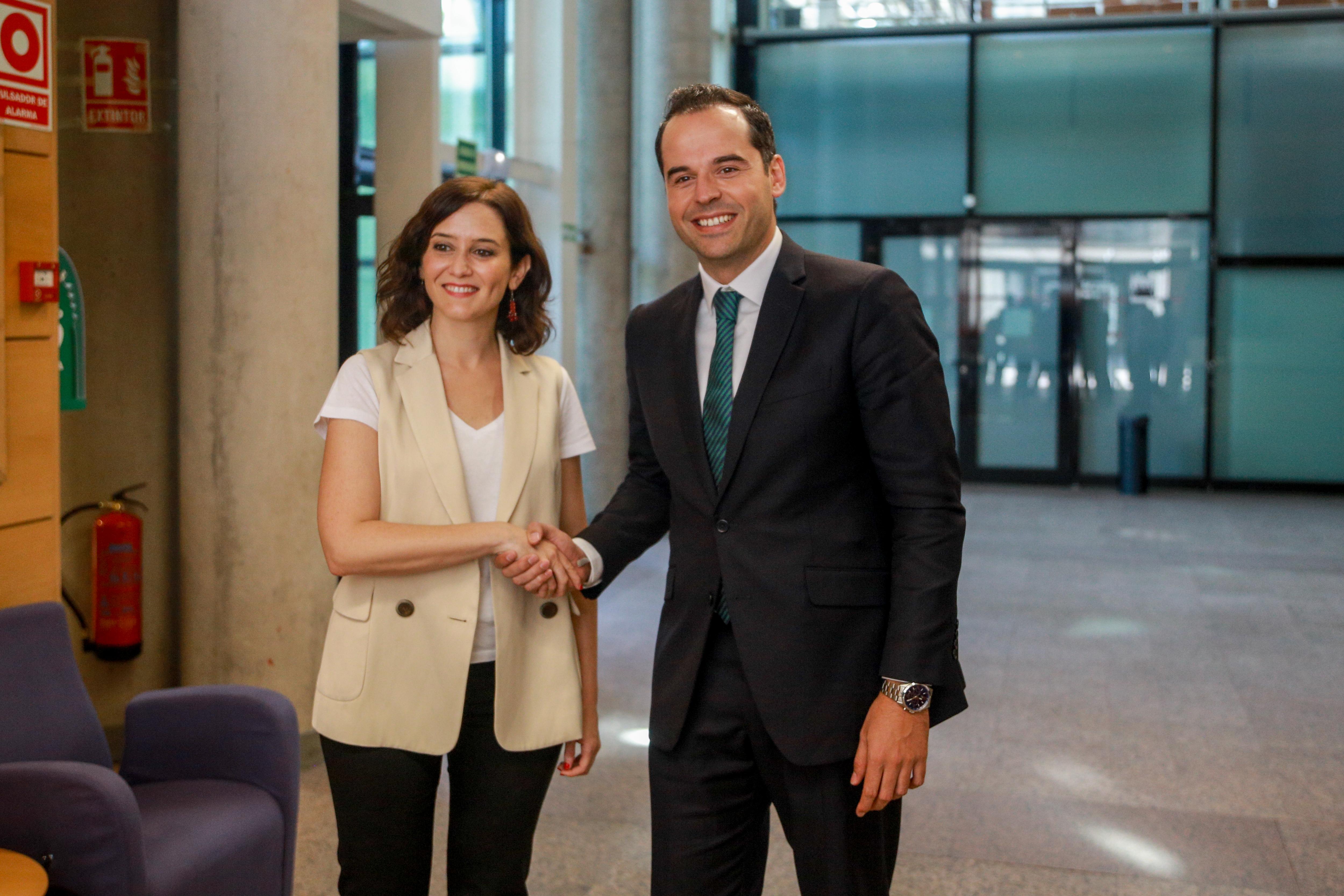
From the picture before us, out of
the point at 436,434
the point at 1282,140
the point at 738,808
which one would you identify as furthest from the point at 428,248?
A: the point at 1282,140

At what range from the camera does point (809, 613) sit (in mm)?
2053

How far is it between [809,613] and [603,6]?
8.56 meters

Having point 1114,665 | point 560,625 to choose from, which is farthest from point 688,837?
point 1114,665

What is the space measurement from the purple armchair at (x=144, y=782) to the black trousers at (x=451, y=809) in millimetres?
473

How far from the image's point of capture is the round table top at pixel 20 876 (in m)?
2.12

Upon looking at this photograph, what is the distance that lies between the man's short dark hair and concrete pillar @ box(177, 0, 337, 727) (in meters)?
2.61

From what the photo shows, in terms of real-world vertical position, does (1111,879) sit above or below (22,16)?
below

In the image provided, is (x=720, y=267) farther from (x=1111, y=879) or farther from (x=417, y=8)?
(x=417, y=8)

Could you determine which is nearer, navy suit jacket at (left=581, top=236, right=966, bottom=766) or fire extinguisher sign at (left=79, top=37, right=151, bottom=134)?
navy suit jacket at (left=581, top=236, right=966, bottom=766)

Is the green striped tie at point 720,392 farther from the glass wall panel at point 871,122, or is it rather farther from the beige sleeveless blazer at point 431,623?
the glass wall panel at point 871,122

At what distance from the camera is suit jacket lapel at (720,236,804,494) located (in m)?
2.08

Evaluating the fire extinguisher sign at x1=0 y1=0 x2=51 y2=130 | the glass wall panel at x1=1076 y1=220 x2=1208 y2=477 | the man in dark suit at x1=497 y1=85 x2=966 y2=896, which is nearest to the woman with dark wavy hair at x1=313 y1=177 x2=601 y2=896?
the man in dark suit at x1=497 y1=85 x2=966 y2=896

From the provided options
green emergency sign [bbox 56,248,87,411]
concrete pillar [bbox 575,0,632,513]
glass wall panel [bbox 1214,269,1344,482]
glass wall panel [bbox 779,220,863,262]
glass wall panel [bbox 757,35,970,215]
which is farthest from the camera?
glass wall panel [bbox 779,220,863,262]

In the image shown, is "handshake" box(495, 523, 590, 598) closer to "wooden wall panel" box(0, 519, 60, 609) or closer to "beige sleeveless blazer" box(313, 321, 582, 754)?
"beige sleeveless blazer" box(313, 321, 582, 754)
